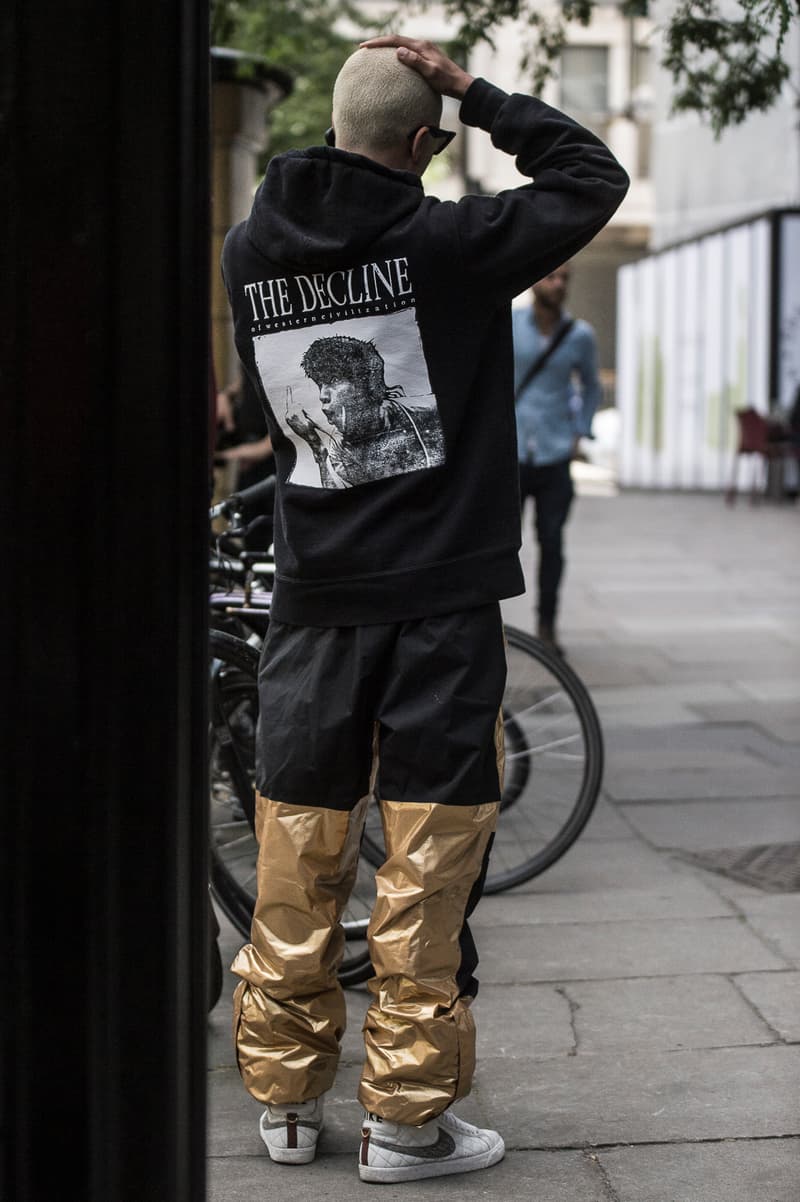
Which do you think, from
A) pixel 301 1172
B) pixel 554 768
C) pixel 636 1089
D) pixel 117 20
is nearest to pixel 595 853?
pixel 554 768

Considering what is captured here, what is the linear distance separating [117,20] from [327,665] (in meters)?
1.52

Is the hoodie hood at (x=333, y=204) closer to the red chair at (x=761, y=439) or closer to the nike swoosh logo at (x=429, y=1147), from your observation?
the nike swoosh logo at (x=429, y=1147)

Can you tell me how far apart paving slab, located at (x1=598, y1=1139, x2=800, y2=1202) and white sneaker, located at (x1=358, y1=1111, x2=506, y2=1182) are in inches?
9.0

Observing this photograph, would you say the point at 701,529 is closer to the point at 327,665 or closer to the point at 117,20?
the point at 327,665

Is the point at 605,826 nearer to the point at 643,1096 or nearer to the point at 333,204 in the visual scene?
the point at 643,1096

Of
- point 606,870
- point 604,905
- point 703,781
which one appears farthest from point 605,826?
point 604,905

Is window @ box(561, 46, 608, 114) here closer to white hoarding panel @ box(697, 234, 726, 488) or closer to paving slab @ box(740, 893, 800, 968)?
white hoarding panel @ box(697, 234, 726, 488)

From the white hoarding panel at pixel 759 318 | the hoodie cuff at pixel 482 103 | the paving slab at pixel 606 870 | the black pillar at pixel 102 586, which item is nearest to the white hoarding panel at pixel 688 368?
the white hoarding panel at pixel 759 318

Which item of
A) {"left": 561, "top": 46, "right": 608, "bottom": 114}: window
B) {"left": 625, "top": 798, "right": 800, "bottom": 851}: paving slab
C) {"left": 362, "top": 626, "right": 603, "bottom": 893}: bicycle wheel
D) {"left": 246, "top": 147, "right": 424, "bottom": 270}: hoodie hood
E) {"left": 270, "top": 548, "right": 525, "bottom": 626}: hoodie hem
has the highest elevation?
{"left": 561, "top": 46, "right": 608, "bottom": 114}: window

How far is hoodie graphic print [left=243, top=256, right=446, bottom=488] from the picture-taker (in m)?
2.71

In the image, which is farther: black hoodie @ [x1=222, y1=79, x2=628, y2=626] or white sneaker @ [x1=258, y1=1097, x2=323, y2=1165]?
white sneaker @ [x1=258, y1=1097, x2=323, y2=1165]

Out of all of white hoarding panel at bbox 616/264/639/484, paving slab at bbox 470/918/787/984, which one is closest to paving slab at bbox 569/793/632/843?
paving slab at bbox 470/918/787/984

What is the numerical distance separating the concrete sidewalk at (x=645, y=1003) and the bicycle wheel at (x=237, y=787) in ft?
0.59

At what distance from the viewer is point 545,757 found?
4348 mm
